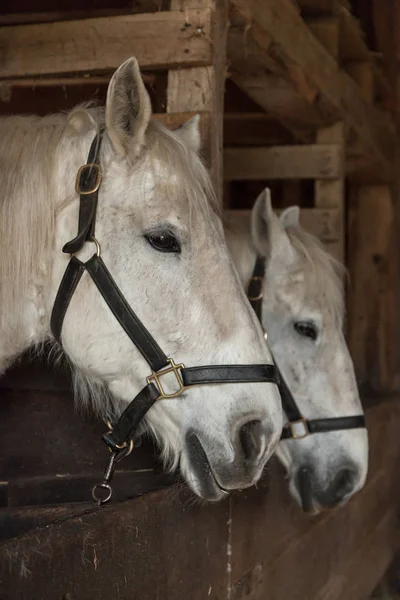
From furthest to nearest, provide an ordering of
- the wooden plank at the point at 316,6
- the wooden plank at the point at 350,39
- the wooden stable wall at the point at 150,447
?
1. the wooden plank at the point at 350,39
2. the wooden plank at the point at 316,6
3. the wooden stable wall at the point at 150,447

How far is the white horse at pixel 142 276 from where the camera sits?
6.13 feet

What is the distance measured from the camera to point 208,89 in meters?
2.67

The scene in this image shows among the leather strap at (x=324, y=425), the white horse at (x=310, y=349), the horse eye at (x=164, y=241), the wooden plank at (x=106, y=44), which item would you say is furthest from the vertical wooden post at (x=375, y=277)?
the horse eye at (x=164, y=241)

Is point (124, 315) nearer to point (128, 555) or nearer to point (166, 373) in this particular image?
point (166, 373)

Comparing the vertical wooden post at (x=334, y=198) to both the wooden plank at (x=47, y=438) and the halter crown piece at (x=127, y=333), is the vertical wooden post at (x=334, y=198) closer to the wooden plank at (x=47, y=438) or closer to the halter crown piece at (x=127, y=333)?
the wooden plank at (x=47, y=438)

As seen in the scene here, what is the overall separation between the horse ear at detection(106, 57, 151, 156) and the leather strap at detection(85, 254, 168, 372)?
0.33 m

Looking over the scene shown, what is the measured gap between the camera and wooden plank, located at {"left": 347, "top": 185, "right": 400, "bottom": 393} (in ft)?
19.3

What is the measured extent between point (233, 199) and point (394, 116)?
1.72m

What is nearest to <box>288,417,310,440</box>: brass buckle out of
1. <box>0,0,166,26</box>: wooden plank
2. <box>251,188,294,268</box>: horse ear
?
<box>251,188,294,268</box>: horse ear

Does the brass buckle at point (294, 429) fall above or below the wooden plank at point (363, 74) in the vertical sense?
below

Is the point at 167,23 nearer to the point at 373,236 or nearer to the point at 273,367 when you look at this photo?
the point at 273,367

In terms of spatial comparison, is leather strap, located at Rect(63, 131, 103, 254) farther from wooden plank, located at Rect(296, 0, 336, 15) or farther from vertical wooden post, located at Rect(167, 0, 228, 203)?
wooden plank, located at Rect(296, 0, 336, 15)

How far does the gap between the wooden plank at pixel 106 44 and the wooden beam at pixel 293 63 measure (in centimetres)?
28

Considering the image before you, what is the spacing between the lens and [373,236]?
5918 mm
